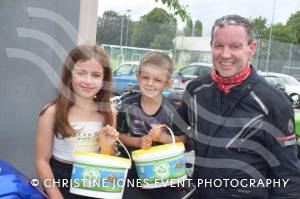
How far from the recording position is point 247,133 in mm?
2049

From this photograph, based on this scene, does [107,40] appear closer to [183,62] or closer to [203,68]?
[203,68]

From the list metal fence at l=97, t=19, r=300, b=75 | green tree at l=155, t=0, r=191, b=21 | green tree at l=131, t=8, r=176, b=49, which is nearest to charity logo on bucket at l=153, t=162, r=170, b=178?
green tree at l=155, t=0, r=191, b=21

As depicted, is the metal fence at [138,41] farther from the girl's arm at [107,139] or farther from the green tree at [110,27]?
the girl's arm at [107,139]

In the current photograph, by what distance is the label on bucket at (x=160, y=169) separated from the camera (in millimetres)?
2012

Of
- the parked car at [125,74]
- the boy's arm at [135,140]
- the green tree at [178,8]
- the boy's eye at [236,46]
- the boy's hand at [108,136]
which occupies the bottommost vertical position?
the parked car at [125,74]

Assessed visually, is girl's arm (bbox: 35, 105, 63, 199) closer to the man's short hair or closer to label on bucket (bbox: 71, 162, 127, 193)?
label on bucket (bbox: 71, 162, 127, 193)

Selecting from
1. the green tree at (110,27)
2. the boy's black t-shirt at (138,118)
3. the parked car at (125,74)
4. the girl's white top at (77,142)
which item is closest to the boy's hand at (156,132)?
the boy's black t-shirt at (138,118)

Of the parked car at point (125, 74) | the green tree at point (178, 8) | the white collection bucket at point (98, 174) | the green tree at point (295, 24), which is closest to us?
the white collection bucket at point (98, 174)

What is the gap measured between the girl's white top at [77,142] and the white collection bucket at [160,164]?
0.24m

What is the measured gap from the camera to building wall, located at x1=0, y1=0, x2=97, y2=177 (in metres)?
3.08

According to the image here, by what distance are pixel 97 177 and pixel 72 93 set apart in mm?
557

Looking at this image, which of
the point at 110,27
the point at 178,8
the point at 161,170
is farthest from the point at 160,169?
the point at 110,27

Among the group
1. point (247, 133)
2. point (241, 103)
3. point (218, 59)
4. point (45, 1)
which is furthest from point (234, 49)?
point (45, 1)

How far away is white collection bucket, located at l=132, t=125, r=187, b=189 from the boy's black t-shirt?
0.34 meters
